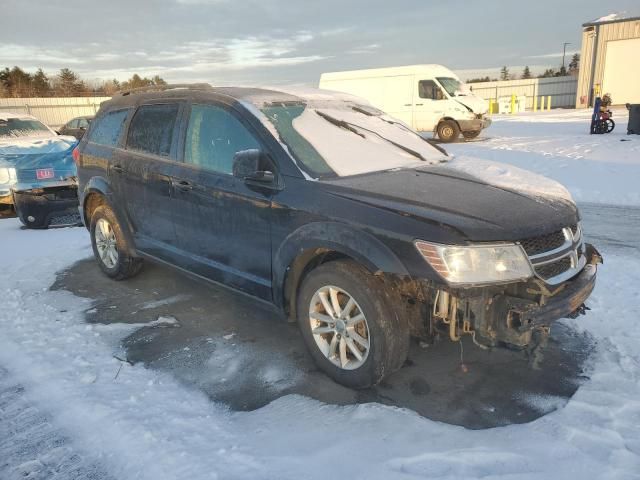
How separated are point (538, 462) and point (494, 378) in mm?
824

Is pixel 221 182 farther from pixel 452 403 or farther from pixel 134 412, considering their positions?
pixel 452 403

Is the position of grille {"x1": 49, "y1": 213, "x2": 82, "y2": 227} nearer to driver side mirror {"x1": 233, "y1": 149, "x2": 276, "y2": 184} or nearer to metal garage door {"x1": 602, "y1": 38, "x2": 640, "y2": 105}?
driver side mirror {"x1": 233, "y1": 149, "x2": 276, "y2": 184}

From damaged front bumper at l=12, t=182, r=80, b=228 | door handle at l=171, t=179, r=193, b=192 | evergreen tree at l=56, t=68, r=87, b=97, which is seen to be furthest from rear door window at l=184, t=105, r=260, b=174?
evergreen tree at l=56, t=68, r=87, b=97

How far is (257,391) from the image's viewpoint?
3.15m

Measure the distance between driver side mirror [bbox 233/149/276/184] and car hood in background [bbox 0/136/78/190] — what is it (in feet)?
19.0

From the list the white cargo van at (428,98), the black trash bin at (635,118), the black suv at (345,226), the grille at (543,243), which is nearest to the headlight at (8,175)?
the black suv at (345,226)

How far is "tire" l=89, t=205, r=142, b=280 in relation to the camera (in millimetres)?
4977

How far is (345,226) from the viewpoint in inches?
115

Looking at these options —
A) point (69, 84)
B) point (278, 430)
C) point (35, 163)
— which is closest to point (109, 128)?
point (278, 430)

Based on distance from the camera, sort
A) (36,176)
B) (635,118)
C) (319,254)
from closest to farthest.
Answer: (319,254) → (36,176) → (635,118)

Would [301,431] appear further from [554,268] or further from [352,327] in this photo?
[554,268]

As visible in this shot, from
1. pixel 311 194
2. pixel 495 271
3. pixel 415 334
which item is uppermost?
pixel 311 194

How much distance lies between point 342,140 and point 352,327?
4.68ft

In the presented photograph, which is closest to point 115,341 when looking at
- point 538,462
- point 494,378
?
point 494,378
